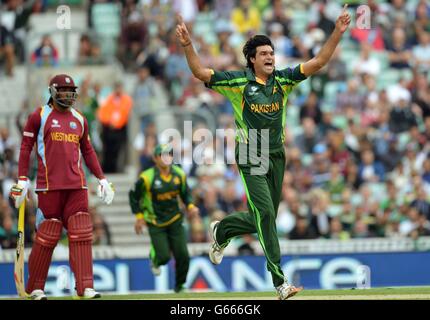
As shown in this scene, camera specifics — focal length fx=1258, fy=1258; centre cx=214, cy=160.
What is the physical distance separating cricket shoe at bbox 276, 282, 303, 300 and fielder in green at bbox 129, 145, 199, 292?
5131mm

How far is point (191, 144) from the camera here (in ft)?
77.5

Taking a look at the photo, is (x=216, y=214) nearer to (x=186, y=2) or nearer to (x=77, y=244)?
(x=186, y=2)

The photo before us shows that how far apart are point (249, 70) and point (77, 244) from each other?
106 inches

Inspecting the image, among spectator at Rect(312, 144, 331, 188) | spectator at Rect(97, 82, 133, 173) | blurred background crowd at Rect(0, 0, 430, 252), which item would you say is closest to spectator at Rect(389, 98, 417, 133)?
blurred background crowd at Rect(0, 0, 430, 252)

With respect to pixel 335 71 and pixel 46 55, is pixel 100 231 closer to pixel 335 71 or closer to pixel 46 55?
pixel 46 55

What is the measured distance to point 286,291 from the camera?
1269 centimetres

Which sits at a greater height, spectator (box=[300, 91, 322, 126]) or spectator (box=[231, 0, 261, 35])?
spectator (box=[231, 0, 261, 35])

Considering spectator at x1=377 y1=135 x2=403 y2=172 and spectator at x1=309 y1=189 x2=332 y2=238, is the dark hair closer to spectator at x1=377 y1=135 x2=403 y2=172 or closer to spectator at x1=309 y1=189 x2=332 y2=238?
spectator at x1=309 y1=189 x2=332 y2=238

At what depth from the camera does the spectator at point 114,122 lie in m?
24.2

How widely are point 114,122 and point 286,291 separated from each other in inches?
473

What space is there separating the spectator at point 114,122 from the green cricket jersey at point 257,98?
36.6 ft

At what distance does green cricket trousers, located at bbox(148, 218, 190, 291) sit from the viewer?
17.9 m
